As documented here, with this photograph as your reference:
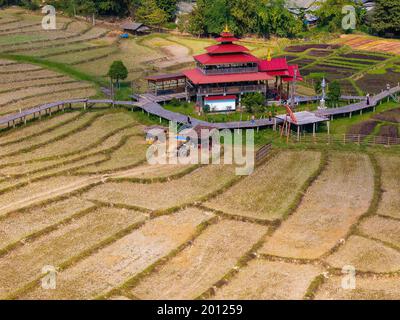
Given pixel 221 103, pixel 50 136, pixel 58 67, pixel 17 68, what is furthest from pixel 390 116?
pixel 17 68

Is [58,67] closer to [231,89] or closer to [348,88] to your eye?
[231,89]

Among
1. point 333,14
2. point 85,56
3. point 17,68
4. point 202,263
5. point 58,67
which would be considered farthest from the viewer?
point 333,14

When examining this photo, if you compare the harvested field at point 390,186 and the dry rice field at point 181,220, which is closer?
the dry rice field at point 181,220

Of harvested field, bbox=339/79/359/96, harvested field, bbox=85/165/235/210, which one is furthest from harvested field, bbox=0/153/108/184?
harvested field, bbox=339/79/359/96

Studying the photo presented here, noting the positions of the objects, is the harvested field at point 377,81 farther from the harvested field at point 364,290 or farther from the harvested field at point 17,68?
the harvested field at point 364,290

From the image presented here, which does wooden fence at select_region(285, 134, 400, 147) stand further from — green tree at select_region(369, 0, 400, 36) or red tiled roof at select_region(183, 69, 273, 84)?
green tree at select_region(369, 0, 400, 36)

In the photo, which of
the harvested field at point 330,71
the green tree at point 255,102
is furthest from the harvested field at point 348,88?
the green tree at point 255,102
